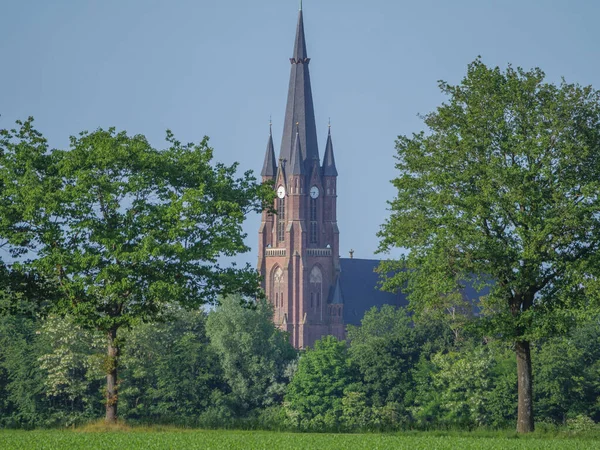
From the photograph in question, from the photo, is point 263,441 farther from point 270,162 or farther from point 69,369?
point 270,162

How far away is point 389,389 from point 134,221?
47387 millimetres

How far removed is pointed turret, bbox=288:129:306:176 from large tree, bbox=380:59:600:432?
133 metres

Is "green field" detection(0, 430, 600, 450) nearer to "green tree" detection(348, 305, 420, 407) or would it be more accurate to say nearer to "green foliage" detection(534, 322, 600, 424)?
"green foliage" detection(534, 322, 600, 424)

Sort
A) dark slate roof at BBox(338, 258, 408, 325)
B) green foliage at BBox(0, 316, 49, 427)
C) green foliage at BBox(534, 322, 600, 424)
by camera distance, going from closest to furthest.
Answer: green foliage at BBox(0, 316, 49, 427), green foliage at BBox(534, 322, 600, 424), dark slate roof at BBox(338, 258, 408, 325)

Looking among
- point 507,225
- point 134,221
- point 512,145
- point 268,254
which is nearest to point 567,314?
point 507,225

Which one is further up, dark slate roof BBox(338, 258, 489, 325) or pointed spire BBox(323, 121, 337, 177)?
pointed spire BBox(323, 121, 337, 177)

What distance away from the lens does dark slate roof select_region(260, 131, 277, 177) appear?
184250 millimetres

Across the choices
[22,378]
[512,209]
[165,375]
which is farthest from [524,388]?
[22,378]

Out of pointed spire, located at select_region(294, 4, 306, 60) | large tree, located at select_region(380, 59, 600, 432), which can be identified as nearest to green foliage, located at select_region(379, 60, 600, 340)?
large tree, located at select_region(380, 59, 600, 432)

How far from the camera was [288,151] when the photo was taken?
598 feet

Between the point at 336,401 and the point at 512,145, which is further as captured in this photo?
the point at 336,401

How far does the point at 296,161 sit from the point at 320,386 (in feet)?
300

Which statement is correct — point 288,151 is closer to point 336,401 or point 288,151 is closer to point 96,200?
point 336,401

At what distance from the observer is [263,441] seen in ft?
121
